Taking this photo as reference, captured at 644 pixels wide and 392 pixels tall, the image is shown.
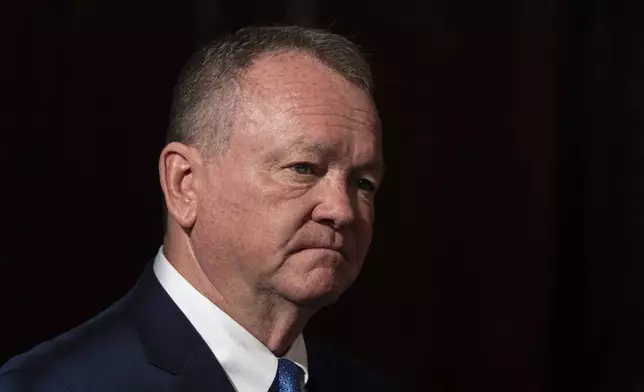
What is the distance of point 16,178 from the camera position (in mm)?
1920

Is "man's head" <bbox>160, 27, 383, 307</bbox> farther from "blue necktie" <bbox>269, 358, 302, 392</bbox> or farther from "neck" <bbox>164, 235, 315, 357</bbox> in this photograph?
"blue necktie" <bbox>269, 358, 302, 392</bbox>

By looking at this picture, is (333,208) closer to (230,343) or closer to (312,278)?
(312,278)

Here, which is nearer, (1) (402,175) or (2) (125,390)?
→ (2) (125,390)

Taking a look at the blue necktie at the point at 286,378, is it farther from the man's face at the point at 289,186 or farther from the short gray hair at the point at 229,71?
the short gray hair at the point at 229,71

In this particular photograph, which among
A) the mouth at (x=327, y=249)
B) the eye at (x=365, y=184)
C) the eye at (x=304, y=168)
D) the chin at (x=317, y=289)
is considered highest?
the eye at (x=304, y=168)

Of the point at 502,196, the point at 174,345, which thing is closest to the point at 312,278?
the point at 174,345

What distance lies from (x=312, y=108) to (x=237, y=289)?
28cm

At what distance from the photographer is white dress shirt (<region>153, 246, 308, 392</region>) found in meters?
1.59

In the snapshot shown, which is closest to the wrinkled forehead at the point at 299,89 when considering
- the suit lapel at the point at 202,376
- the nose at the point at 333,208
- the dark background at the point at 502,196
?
the nose at the point at 333,208

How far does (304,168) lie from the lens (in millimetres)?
1526

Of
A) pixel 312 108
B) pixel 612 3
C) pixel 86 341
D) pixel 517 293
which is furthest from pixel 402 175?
→ pixel 86 341

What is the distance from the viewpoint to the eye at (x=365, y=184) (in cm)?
159

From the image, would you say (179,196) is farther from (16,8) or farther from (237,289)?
(16,8)

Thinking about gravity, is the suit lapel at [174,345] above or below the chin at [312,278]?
below
